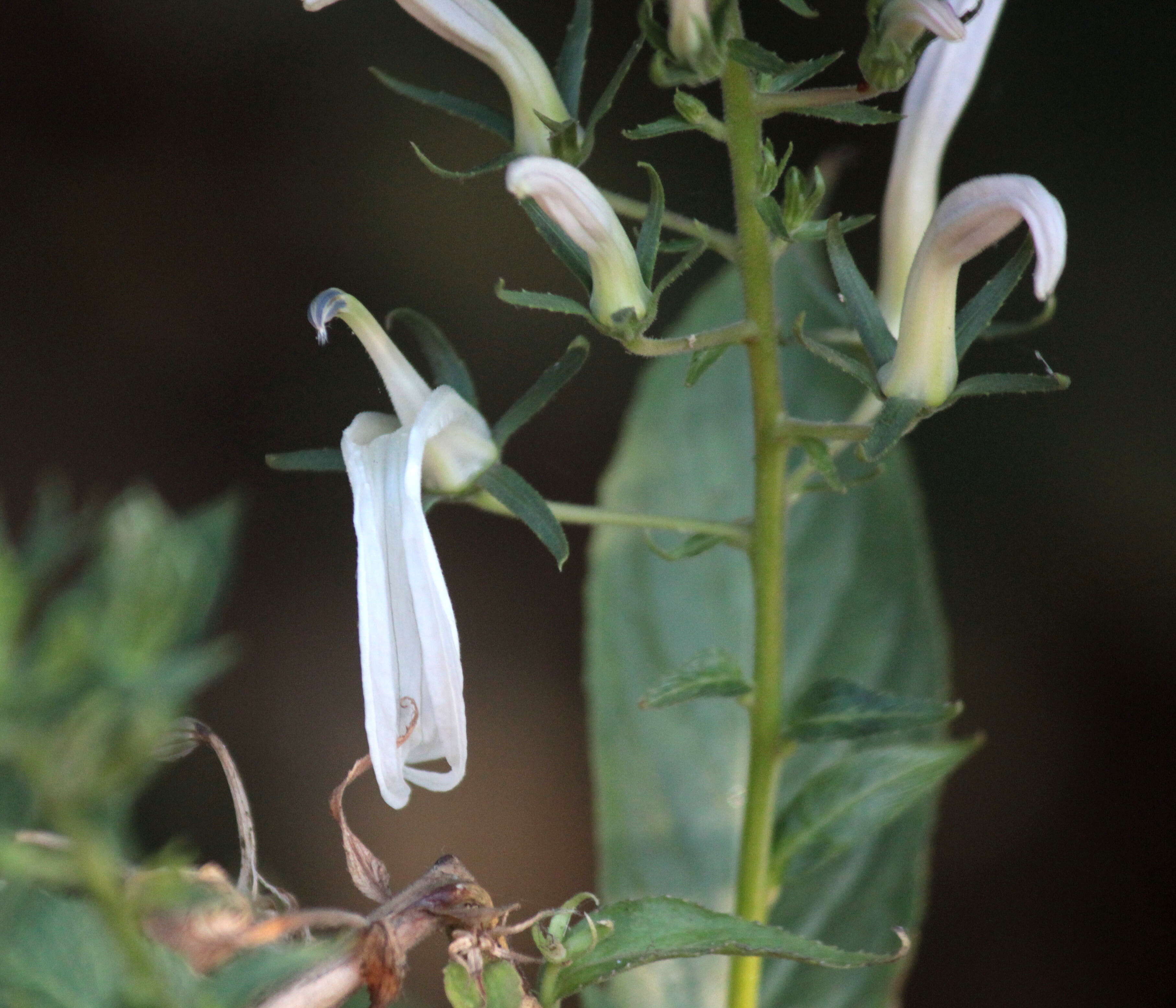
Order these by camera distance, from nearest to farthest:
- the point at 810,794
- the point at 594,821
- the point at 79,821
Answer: the point at 79,821, the point at 810,794, the point at 594,821

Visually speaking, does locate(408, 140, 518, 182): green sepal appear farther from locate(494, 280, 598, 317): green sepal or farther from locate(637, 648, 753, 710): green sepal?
locate(637, 648, 753, 710): green sepal

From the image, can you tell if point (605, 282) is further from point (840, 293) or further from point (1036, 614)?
point (1036, 614)

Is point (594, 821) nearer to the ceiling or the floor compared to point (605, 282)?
nearer to the floor

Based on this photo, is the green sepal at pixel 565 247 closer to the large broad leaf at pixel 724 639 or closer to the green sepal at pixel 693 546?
the green sepal at pixel 693 546

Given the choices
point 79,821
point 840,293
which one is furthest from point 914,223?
point 79,821

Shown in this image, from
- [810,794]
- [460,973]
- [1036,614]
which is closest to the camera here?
[460,973]

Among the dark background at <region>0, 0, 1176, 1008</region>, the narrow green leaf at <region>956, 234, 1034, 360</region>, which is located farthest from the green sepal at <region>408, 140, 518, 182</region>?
the dark background at <region>0, 0, 1176, 1008</region>
